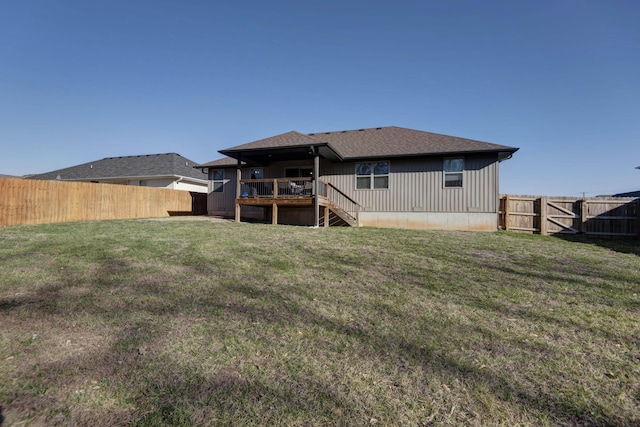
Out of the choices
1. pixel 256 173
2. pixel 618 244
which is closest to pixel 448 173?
pixel 618 244

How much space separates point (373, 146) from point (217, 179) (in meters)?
9.27

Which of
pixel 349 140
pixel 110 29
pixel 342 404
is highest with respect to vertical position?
pixel 110 29

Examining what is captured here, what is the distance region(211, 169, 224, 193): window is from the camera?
16.9m

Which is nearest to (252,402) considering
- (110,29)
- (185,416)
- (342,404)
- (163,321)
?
(185,416)

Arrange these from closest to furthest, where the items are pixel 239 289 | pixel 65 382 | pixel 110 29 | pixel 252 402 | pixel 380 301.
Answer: pixel 252 402 < pixel 65 382 < pixel 380 301 < pixel 239 289 < pixel 110 29

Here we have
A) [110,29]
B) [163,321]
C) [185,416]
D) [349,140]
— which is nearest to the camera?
[185,416]

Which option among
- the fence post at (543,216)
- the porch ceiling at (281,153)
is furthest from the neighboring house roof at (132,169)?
the fence post at (543,216)

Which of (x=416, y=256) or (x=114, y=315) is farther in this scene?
(x=416, y=256)

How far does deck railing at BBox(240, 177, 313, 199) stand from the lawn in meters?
7.22

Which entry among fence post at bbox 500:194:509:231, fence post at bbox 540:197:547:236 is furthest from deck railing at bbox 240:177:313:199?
fence post at bbox 540:197:547:236

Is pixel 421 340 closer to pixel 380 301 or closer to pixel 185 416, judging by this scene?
pixel 380 301

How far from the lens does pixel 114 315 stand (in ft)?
10.8

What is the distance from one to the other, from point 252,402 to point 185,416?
42 cm

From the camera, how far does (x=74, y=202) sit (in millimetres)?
12945
